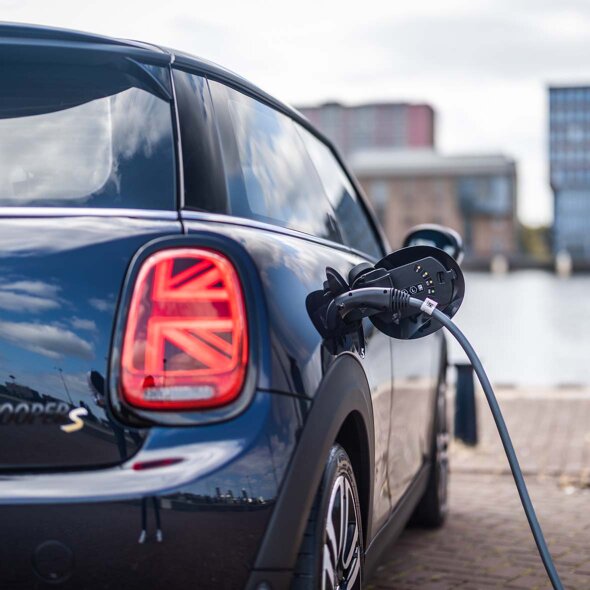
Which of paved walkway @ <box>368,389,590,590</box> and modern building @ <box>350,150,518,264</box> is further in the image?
modern building @ <box>350,150,518,264</box>

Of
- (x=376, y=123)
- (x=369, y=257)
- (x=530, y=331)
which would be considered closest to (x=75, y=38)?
(x=369, y=257)

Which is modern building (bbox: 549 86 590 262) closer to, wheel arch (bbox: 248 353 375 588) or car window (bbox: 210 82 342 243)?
car window (bbox: 210 82 342 243)

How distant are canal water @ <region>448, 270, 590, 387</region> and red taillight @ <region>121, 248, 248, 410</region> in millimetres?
11377

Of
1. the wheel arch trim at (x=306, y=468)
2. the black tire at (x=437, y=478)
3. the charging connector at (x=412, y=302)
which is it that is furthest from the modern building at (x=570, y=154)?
the wheel arch trim at (x=306, y=468)

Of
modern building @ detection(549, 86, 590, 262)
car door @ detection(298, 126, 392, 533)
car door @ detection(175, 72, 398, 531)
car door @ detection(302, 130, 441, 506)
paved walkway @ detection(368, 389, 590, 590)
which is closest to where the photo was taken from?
car door @ detection(175, 72, 398, 531)

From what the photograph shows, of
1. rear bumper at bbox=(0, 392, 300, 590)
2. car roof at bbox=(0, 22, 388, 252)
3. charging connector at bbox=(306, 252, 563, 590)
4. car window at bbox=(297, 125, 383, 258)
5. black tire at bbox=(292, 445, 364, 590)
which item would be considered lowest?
black tire at bbox=(292, 445, 364, 590)

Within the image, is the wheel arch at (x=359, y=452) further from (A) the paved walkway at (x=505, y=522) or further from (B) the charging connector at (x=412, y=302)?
(A) the paved walkway at (x=505, y=522)

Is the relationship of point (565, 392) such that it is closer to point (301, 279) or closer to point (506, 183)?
point (301, 279)

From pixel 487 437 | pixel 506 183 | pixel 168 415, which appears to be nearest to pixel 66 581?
pixel 168 415

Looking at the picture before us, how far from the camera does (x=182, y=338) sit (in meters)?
2.21

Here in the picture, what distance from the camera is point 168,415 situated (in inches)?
86.4

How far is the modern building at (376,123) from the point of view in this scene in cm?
16388

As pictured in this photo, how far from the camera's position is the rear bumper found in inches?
83.5

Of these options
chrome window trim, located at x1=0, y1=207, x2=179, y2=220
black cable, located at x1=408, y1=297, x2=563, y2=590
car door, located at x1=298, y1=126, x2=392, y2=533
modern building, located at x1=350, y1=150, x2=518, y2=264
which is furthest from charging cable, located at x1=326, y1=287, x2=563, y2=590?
modern building, located at x1=350, y1=150, x2=518, y2=264
